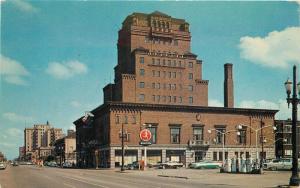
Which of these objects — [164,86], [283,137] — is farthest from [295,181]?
[283,137]

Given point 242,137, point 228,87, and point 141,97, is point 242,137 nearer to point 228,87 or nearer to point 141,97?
point 228,87

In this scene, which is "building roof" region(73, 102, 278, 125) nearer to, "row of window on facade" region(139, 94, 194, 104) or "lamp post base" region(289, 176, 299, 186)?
"row of window on facade" region(139, 94, 194, 104)

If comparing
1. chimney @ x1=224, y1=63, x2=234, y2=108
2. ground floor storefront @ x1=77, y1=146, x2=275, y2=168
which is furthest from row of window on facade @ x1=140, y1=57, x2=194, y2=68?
ground floor storefront @ x1=77, y1=146, x2=275, y2=168

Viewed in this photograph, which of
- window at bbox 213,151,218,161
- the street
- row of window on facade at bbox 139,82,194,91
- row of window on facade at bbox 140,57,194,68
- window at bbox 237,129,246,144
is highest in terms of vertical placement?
row of window on facade at bbox 140,57,194,68

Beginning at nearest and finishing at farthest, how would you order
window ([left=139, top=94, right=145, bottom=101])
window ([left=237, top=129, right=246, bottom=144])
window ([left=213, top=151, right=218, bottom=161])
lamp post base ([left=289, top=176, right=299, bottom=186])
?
lamp post base ([left=289, top=176, right=299, bottom=186])
window ([left=213, top=151, right=218, bottom=161])
window ([left=237, top=129, right=246, bottom=144])
window ([left=139, top=94, right=145, bottom=101])

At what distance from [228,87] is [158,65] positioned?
21183mm

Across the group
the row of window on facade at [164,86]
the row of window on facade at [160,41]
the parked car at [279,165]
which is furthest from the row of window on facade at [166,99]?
the parked car at [279,165]

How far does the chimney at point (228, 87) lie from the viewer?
125m

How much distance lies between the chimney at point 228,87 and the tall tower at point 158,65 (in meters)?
6.58

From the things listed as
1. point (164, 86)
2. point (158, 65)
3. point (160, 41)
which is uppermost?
point (160, 41)

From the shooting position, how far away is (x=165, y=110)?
107 m

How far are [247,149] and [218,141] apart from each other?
775 cm

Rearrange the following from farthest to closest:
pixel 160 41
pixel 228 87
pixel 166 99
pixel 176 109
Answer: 1. pixel 228 87
2. pixel 160 41
3. pixel 166 99
4. pixel 176 109

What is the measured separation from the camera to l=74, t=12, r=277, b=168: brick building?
104312 millimetres
